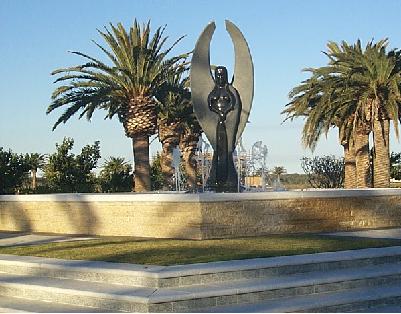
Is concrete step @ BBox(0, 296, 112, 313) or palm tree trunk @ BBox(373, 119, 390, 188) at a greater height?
palm tree trunk @ BBox(373, 119, 390, 188)

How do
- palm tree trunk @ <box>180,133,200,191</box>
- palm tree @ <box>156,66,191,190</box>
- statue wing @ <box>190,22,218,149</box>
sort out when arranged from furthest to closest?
palm tree trunk @ <box>180,133,200,191</box> → palm tree @ <box>156,66,191,190</box> → statue wing @ <box>190,22,218,149</box>

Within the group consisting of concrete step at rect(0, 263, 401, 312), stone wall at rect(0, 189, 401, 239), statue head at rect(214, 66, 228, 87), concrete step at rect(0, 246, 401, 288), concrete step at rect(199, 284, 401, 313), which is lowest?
concrete step at rect(199, 284, 401, 313)

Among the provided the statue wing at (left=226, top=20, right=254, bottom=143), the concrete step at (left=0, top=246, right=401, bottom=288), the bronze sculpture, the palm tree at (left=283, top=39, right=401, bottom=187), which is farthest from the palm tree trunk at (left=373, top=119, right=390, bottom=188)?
the concrete step at (left=0, top=246, right=401, bottom=288)

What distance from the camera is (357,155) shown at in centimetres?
2950

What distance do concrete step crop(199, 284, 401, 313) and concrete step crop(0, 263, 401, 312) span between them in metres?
0.11

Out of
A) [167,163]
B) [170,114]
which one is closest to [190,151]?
[167,163]

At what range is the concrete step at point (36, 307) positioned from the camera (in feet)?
30.3

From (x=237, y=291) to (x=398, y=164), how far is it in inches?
1456

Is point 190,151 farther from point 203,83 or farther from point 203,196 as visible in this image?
point 203,196

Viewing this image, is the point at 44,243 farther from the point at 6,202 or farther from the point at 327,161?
the point at 327,161

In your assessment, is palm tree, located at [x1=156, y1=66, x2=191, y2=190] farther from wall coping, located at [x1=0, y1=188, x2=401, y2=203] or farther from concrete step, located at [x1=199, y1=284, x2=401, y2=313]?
concrete step, located at [x1=199, y1=284, x2=401, y2=313]

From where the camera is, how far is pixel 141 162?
2873cm

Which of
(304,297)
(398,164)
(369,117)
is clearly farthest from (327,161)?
(304,297)

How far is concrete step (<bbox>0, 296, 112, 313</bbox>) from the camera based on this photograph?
924 cm
